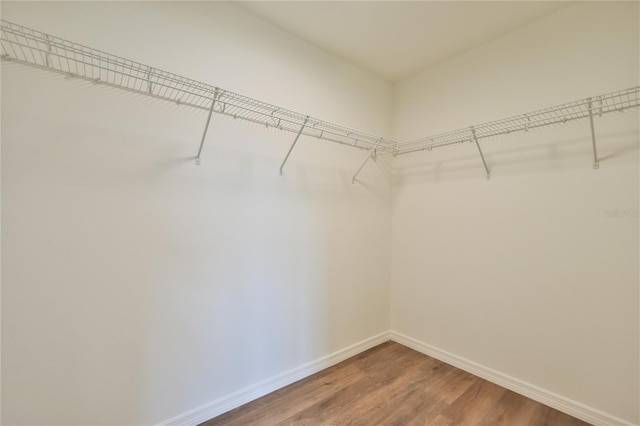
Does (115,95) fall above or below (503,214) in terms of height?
above

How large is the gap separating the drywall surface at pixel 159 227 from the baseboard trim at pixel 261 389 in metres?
0.04

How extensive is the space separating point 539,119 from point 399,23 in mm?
1124

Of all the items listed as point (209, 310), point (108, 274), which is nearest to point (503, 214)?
point (209, 310)

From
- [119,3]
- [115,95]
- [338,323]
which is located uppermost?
[119,3]

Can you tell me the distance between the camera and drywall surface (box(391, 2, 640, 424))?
156 cm

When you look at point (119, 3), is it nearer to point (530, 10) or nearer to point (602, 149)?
point (530, 10)

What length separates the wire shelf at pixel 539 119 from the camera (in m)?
1.50

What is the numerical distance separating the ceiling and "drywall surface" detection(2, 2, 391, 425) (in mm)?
134

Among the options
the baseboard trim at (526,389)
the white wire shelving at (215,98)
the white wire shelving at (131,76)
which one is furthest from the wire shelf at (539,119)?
the baseboard trim at (526,389)

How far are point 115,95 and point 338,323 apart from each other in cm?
207

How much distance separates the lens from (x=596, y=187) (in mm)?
1626

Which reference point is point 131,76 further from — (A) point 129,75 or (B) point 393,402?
(B) point 393,402

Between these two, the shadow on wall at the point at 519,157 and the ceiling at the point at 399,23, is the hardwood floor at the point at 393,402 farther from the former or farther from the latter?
the ceiling at the point at 399,23

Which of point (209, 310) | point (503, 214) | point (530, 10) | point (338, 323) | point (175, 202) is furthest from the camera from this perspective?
point (338, 323)
